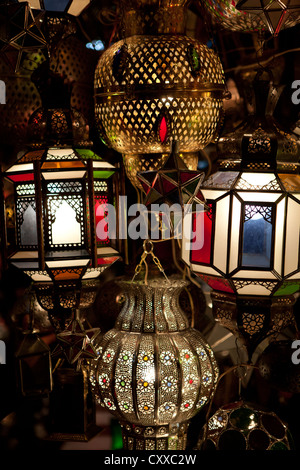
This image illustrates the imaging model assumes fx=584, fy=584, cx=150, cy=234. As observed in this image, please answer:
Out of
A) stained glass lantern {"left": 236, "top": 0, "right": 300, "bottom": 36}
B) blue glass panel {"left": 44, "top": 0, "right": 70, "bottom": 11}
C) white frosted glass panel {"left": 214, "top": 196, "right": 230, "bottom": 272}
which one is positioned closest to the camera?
stained glass lantern {"left": 236, "top": 0, "right": 300, "bottom": 36}

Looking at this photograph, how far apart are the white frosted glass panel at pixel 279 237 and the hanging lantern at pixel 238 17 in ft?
1.53

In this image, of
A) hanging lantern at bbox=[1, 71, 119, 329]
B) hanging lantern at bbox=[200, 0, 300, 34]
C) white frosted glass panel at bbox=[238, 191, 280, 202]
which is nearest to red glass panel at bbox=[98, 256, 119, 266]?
hanging lantern at bbox=[1, 71, 119, 329]

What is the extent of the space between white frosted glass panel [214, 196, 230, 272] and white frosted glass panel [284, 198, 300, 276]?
0.53 ft

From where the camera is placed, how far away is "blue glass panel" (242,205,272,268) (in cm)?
154

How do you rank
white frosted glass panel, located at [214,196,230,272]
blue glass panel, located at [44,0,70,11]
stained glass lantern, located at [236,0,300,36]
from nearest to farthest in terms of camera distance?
stained glass lantern, located at [236,0,300,36], white frosted glass panel, located at [214,196,230,272], blue glass panel, located at [44,0,70,11]

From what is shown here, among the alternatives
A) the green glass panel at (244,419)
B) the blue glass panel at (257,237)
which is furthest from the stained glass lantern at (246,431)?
the blue glass panel at (257,237)

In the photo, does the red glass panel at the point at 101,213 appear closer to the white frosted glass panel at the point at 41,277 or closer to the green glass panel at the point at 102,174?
the green glass panel at the point at 102,174

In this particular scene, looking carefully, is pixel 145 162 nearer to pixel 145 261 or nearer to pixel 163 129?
pixel 163 129

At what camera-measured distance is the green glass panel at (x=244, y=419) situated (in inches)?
65.3

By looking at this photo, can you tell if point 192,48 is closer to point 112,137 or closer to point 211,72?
point 211,72

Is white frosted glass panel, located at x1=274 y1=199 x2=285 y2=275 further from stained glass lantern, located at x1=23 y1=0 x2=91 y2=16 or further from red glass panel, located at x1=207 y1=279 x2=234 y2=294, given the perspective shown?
stained glass lantern, located at x1=23 y1=0 x2=91 y2=16

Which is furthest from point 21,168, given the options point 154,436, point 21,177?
point 154,436

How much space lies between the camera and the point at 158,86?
1.63 metres
